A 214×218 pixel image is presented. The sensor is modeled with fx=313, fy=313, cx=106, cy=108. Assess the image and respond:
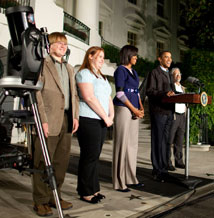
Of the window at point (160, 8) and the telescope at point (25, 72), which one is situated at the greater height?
the window at point (160, 8)

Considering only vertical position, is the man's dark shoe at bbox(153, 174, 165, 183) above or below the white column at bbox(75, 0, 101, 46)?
below

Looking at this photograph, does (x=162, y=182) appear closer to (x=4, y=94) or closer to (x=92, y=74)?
(x=92, y=74)

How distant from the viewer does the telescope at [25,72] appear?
2.08 m

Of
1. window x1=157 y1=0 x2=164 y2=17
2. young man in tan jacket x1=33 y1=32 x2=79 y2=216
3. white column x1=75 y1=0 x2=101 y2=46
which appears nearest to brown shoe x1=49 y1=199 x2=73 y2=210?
young man in tan jacket x1=33 y1=32 x2=79 y2=216

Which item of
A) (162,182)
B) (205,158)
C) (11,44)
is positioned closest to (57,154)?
(11,44)

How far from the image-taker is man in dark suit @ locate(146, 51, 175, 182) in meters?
4.70

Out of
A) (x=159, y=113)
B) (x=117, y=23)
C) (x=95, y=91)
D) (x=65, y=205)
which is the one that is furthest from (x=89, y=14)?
(x=65, y=205)

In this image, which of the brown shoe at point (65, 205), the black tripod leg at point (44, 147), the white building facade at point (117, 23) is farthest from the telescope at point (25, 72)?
the white building facade at point (117, 23)

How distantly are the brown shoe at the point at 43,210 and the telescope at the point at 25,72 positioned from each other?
0.80 metres

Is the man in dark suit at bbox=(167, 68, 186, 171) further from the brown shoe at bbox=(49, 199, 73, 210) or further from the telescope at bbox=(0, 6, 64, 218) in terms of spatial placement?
the telescope at bbox=(0, 6, 64, 218)

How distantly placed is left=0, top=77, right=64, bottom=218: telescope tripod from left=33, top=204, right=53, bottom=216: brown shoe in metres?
0.80

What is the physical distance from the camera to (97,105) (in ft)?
11.0

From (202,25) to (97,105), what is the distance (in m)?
12.5

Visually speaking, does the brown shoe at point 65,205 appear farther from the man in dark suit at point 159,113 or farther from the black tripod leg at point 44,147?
the man in dark suit at point 159,113
